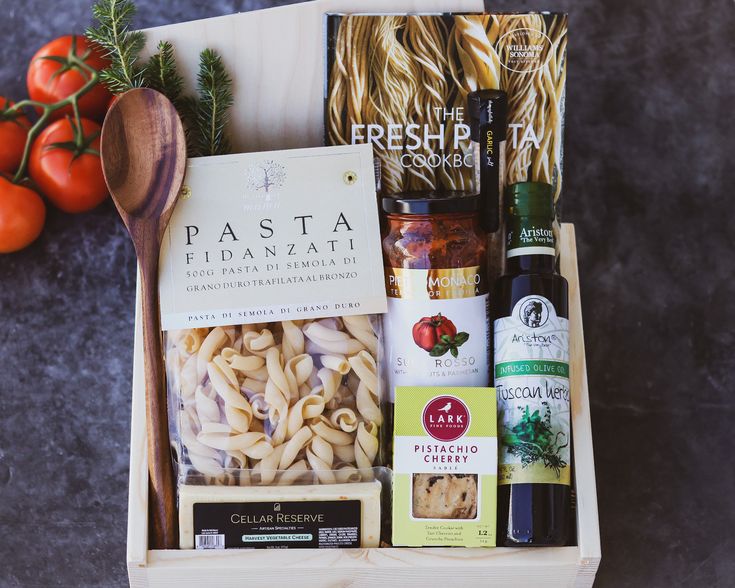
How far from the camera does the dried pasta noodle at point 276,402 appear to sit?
0.98 meters

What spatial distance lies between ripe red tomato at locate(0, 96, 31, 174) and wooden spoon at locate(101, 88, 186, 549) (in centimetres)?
31

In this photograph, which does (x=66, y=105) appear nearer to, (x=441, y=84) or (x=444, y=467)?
(x=441, y=84)

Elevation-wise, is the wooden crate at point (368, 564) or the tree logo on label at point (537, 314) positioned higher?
the tree logo on label at point (537, 314)

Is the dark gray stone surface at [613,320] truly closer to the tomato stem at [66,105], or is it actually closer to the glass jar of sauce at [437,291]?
the tomato stem at [66,105]

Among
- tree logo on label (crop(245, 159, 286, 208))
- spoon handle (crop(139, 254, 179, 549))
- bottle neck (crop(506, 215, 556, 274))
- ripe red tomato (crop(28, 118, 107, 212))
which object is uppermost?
ripe red tomato (crop(28, 118, 107, 212))

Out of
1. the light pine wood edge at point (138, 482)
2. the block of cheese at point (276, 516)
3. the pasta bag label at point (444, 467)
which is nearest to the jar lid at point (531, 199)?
the pasta bag label at point (444, 467)

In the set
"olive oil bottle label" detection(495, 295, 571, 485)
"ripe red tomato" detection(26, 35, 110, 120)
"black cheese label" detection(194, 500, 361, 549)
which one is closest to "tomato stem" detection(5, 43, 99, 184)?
"ripe red tomato" detection(26, 35, 110, 120)

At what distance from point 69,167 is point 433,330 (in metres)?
0.63

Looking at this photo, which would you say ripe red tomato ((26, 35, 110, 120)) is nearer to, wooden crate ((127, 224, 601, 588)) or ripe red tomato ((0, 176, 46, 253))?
ripe red tomato ((0, 176, 46, 253))

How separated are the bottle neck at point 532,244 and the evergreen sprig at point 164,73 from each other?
50 cm

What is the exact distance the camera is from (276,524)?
96 centimetres

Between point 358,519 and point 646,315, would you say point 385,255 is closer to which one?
point 358,519

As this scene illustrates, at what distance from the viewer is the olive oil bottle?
37.7 inches

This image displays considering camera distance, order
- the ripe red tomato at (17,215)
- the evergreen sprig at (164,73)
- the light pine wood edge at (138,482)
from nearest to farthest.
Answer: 1. the light pine wood edge at (138,482)
2. the evergreen sprig at (164,73)
3. the ripe red tomato at (17,215)
